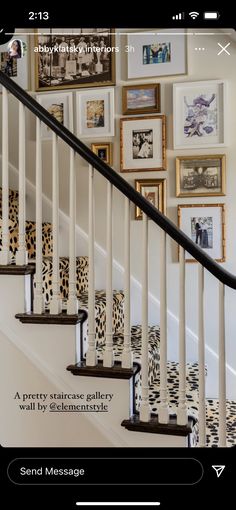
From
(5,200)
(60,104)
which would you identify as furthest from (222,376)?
(60,104)

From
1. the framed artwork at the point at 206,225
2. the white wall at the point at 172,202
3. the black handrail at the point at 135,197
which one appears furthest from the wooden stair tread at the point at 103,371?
the framed artwork at the point at 206,225

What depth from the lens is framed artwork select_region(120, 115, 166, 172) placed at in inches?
79.7

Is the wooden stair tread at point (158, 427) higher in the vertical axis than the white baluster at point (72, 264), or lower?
lower

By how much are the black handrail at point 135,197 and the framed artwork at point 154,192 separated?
82 centimetres

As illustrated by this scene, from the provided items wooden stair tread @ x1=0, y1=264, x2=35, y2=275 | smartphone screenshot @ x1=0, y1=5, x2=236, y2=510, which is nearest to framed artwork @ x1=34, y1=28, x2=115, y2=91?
smartphone screenshot @ x1=0, y1=5, x2=236, y2=510

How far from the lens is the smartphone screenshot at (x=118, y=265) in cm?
78

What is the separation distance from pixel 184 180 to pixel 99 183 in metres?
0.43

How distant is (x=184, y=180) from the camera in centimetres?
199

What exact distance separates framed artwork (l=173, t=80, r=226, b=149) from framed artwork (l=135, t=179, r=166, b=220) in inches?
7.7
